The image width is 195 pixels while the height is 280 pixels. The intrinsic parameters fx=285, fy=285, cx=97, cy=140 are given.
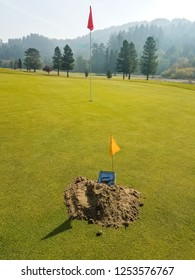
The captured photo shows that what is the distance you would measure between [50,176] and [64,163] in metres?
0.98

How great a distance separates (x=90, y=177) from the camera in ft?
25.0

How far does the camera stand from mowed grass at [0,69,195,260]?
197 inches

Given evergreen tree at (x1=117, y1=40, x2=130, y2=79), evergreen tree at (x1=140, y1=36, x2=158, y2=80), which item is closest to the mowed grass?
evergreen tree at (x1=117, y1=40, x2=130, y2=79)

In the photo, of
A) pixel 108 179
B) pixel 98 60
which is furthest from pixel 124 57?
pixel 98 60

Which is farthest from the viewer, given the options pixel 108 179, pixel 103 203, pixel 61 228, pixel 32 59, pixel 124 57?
pixel 32 59

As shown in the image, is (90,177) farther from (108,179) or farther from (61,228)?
(61,228)

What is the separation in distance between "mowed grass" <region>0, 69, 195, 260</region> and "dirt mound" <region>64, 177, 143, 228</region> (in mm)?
202

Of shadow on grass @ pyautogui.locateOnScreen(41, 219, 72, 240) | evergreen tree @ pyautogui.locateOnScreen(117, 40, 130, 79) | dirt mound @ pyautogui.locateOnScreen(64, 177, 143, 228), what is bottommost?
shadow on grass @ pyautogui.locateOnScreen(41, 219, 72, 240)

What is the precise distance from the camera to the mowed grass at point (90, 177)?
5008 mm

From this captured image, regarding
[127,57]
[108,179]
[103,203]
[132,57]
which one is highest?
[132,57]

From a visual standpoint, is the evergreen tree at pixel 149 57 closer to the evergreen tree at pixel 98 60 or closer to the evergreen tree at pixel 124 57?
the evergreen tree at pixel 124 57

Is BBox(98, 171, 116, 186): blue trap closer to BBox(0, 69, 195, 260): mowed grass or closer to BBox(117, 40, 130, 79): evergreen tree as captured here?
BBox(0, 69, 195, 260): mowed grass

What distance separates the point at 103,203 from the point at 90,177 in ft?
5.42
